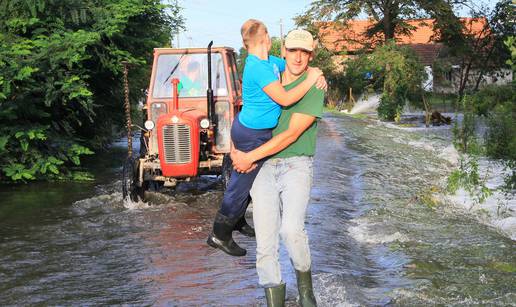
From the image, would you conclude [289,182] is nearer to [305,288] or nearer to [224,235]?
[305,288]

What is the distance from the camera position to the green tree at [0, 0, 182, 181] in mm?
12391

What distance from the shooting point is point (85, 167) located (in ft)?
53.5

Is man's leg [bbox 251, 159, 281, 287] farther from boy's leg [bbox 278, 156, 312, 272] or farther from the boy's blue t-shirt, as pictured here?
the boy's blue t-shirt

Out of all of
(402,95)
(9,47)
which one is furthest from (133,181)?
(402,95)

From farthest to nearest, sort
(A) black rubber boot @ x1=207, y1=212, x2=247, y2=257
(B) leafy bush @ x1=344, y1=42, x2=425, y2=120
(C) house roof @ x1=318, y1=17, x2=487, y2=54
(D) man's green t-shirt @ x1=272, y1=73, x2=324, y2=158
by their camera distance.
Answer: (C) house roof @ x1=318, y1=17, x2=487, y2=54 < (B) leafy bush @ x1=344, y1=42, x2=425, y2=120 < (A) black rubber boot @ x1=207, y1=212, x2=247, y2=257 < (D) man's green t-shirt @ x1=272, y1=73, x2=324, y2=158

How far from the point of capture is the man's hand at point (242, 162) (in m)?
5.01

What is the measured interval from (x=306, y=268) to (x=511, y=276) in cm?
265

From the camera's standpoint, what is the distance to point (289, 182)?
196 inches

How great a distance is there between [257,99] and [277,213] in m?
0.79

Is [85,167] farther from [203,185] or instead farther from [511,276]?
[511,276]

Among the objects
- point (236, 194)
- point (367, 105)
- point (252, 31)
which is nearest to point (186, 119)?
point (236, 194)

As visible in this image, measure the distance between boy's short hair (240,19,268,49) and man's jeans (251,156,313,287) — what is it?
85 centimetres

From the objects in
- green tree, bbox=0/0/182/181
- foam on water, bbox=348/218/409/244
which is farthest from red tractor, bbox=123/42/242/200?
foam on water, bbox=348/218/409/244

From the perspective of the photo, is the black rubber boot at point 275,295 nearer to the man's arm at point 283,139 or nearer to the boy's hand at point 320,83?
the man's arm at point 283,139
